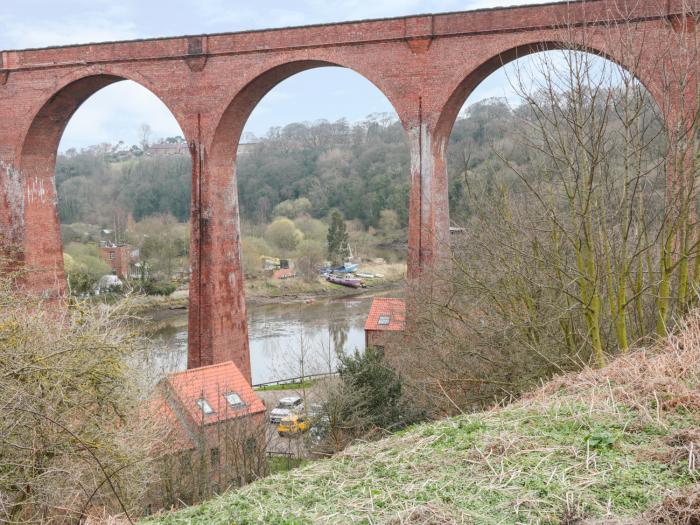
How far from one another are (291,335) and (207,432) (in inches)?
439

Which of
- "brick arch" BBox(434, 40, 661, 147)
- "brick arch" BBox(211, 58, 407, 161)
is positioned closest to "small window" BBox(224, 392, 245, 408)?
"brick arch" BBox(211, 58, 407, 161)

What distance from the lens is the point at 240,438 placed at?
30.3 feet

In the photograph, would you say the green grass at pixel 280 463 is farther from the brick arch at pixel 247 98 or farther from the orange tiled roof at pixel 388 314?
the brick arch at pixel 247 98

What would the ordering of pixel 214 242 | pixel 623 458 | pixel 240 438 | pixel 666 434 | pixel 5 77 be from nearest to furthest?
1. pixel 623 458
2. pixel 666 434
3. pixel 240 438
4. pixel 214 242
5. pixel 5 77

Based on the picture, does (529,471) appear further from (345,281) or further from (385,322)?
(345,281)

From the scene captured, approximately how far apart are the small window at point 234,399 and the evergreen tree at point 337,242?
2296 cm

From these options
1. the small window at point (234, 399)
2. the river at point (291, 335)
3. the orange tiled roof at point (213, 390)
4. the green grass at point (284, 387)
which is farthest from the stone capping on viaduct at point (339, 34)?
the green grass at point (284, 387)

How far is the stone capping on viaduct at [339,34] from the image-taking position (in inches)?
349

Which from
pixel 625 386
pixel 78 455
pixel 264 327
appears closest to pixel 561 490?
pixel 625 386

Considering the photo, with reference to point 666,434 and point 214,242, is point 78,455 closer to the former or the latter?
point 666,434

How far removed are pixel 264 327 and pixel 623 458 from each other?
20082 mm

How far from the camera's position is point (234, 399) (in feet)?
34.5

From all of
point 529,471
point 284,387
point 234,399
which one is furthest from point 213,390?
point 529,471

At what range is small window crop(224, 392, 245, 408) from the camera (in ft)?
34.2
